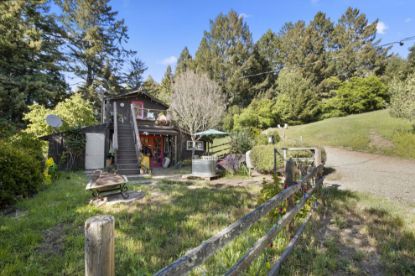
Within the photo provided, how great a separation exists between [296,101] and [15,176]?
2627cm

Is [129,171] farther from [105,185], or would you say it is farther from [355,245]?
[355,245]

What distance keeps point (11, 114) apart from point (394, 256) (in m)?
21.4

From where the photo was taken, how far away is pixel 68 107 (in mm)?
14469

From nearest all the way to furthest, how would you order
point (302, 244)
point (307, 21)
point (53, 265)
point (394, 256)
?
1. point (53, 265)
2. point (394, 256)
3. point (302, 244)
4. point (307, 21)

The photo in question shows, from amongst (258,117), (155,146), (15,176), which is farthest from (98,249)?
(258,117)

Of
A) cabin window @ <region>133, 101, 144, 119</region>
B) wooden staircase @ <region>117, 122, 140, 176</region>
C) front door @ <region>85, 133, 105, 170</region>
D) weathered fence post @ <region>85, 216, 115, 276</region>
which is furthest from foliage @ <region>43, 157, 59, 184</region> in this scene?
weathered fence post @ <region>85, 216, 115, 276</region>

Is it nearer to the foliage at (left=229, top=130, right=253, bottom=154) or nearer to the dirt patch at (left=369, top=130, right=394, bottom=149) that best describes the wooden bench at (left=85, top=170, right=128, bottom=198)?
the foliage at (left=229, top=130, right=253, bottom=154)

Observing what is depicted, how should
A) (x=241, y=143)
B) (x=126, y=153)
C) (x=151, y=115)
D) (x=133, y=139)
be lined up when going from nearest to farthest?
(x=126, y=153)
(x=241, y=143)
(x=133, y=139)
(x=151, y=115)

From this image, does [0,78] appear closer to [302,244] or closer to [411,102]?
[302,244]

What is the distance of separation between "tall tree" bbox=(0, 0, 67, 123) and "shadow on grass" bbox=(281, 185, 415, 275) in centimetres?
1912

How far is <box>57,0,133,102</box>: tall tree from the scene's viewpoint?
22.8 meters

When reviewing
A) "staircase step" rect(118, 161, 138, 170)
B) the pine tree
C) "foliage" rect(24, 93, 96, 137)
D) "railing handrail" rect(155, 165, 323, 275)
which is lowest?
"staircase step" rect(118, 161, 138, 170)

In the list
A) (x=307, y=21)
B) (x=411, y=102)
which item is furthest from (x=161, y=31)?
(x=307, y=21)

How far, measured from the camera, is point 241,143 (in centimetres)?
1217
